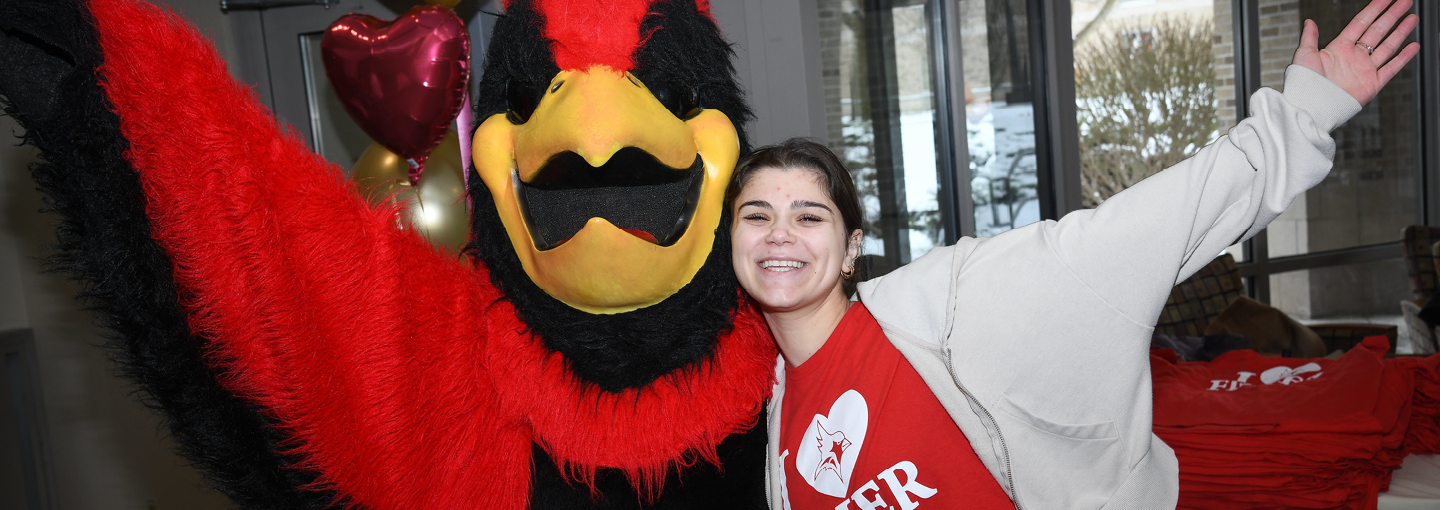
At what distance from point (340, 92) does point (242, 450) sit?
0.81 meters

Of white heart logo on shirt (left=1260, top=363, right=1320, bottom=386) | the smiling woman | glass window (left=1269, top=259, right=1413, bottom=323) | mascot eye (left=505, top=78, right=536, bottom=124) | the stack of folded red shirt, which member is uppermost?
mascot eye (left=505, top=78, right=536, bottom=124)

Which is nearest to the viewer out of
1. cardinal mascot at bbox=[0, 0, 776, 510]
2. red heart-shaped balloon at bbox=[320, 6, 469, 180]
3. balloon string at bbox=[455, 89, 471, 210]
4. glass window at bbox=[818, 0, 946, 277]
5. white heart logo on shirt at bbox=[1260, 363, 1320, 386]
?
cardinal mascot at bbox=[0, 0, 776, 510]

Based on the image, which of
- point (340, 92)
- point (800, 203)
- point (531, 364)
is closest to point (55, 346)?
point (340, 92)

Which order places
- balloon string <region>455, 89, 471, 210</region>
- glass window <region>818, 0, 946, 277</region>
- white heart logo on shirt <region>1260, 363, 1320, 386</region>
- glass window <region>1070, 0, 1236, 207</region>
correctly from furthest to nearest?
glass window <region>1070, 0, 1236, 207</region>
glass window <region>818, 0, 946, 277</region>
white heart logo on shirt <region>1260, 363, 1320, 386</region>
balloon string <region>455, 89, 471, 210</region>

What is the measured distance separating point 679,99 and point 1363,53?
0.71 meters

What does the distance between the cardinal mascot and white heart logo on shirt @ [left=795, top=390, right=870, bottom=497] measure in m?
0.08

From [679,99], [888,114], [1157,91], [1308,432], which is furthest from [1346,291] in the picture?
[679,99]

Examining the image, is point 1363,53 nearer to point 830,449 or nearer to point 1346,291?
point 830,449

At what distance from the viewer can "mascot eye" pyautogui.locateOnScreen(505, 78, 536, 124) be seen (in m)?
0.88

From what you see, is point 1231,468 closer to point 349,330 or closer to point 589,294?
point 589,294

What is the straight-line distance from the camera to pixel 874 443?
92cm

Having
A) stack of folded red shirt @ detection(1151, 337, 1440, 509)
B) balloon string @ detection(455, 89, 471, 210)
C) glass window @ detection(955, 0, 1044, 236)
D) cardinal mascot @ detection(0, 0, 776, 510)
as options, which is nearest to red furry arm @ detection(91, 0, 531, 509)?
cardinal mascot @ detection(0, 0, 776, 510)

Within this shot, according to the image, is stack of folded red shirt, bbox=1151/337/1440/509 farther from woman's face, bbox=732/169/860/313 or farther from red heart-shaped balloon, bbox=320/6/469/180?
red heart-shaped balloon, bbox=320/6/469/180

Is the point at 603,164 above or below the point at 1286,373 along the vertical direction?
above
